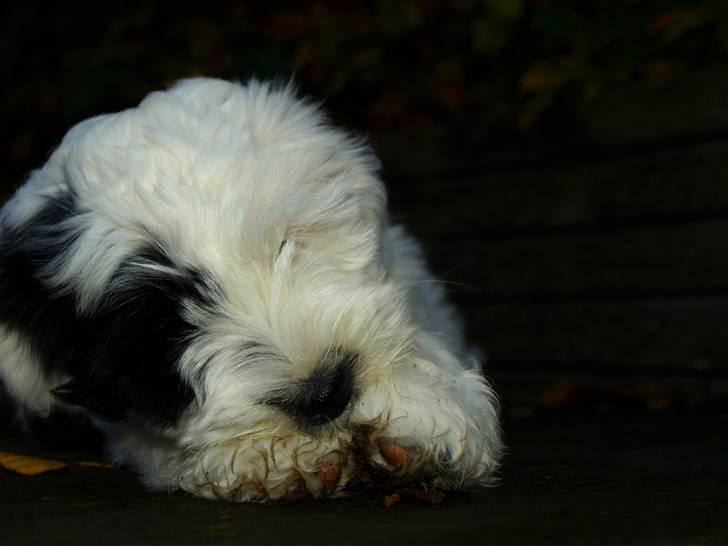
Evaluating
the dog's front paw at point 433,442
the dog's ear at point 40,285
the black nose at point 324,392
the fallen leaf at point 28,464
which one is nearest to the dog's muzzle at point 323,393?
the black nose at point 324,392

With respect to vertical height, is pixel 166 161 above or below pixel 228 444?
above

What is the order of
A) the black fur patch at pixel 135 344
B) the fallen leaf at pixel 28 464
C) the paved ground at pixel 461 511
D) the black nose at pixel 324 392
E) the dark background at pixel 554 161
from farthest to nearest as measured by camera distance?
1. the dark background at pixel 554 161
2. the fallen leaf at pixel 28 464
3. the black fur patch at pixel 135 344
4. the black nose at pixel 324 392
5. the paved ground at pixel 461 511

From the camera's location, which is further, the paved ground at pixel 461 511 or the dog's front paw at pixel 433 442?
the dog's front paw at pixel 433 442

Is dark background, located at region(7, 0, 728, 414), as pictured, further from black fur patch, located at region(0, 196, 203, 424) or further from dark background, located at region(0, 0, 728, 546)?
black fur patch, located at region(0, 196, 203, 424)

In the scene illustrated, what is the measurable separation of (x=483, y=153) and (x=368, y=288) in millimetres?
2927

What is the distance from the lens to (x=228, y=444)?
2318 millimetres

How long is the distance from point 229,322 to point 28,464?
0.95 meters

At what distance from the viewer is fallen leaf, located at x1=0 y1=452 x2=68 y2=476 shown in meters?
2.82

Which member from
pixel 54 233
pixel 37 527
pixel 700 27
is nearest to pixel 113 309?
pixel 54 233

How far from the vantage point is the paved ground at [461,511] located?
180 cm

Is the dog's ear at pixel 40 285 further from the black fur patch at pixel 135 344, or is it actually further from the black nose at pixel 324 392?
the black nose at pixel 324 392

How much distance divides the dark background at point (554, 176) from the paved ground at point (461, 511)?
0.07 metres

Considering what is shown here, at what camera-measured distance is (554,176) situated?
197 inches

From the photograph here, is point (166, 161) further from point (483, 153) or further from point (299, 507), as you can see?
point (483, 153)
